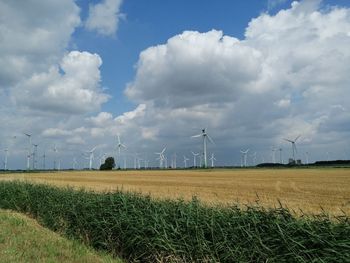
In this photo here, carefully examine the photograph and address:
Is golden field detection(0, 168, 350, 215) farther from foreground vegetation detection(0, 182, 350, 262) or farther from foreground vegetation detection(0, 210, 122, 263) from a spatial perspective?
foreground vegetation detection(0, 210, 122, 263)

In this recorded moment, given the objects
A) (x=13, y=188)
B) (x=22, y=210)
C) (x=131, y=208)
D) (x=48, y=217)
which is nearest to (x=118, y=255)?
(x=131, y=208)

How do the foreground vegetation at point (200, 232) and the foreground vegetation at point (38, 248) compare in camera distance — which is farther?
the foreground vegetation at point (38, 248)

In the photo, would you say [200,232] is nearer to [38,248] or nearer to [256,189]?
[38,248]

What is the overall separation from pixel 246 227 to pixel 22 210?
20.2 meters

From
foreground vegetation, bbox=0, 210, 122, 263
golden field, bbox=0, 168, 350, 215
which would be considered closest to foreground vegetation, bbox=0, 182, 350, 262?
foreground vegetation, bbox=0, 210, 122, 263

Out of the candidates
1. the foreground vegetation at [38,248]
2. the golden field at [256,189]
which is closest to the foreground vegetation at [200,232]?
the foreground vegetation at [38,248]

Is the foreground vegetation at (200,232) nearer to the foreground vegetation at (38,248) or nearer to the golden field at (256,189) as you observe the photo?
the foreground vegetation at (38,248)

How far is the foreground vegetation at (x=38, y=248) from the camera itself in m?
13.0

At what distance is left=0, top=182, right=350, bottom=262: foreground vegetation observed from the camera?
959cm

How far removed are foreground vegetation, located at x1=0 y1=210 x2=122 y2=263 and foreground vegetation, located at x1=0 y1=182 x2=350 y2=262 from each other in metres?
1.01

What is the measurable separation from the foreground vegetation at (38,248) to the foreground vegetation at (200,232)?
3.30ft

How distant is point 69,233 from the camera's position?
18.5 m

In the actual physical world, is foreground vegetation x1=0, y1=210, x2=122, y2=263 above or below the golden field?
below

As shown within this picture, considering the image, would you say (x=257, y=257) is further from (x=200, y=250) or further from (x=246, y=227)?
(x=200, y=250)
